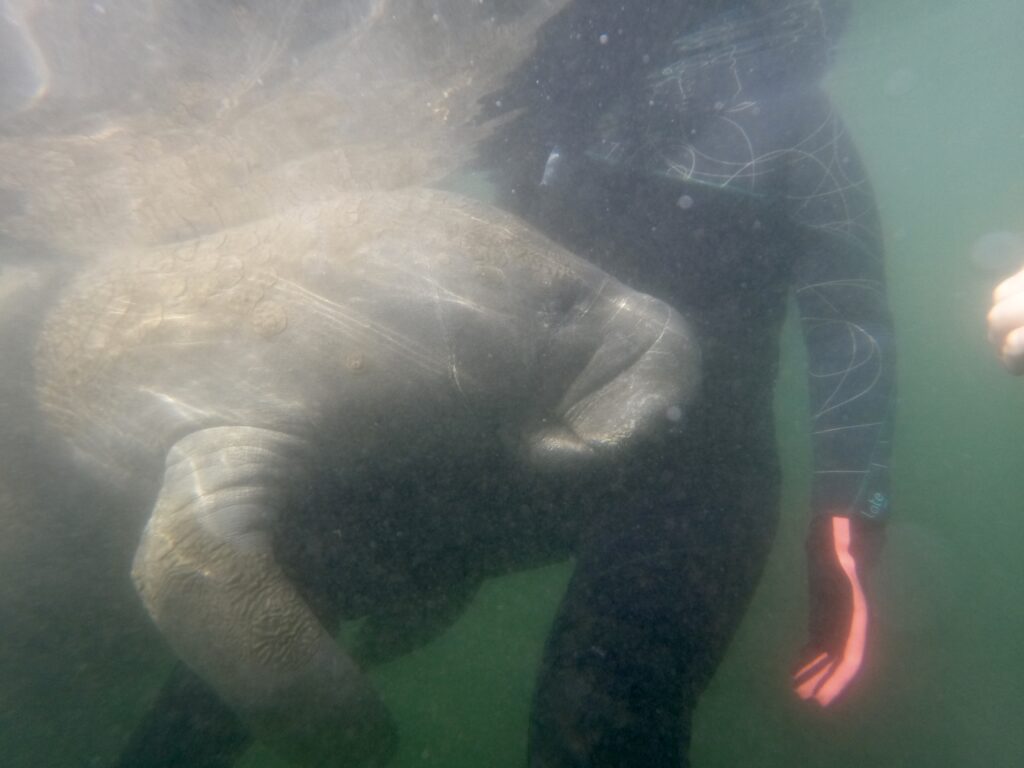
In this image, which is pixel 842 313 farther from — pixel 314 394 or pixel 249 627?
pixel 249 627

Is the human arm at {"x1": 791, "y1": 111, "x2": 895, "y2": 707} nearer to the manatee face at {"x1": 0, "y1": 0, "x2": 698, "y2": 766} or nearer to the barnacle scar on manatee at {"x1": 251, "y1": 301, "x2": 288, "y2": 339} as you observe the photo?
the manatee face at {"x1": 0, "y1": 0, "x2": 698, "y2": 766}

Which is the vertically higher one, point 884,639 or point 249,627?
point 249,627

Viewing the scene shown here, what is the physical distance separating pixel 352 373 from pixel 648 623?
180 cm

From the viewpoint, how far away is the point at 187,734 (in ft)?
13.7

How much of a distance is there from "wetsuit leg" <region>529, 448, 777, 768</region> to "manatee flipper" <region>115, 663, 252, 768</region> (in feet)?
8.33

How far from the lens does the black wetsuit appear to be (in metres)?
2.87

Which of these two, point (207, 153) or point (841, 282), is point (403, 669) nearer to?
point (207, 153)

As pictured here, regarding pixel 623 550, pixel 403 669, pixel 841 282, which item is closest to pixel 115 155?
pixel 623 550

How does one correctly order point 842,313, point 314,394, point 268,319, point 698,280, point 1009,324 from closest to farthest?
point 1009,324 < point 314,394 < point 268,319 < point 698,280 < point 842,313

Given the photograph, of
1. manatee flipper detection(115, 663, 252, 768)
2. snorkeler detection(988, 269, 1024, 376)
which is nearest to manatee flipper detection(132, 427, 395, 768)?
manatee flipper detection(115, 663, 252, 768)

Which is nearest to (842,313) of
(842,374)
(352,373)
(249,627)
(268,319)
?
(842,374)

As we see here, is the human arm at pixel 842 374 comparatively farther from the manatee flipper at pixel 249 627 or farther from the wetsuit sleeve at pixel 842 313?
the manatee flipper at pixel 249 627

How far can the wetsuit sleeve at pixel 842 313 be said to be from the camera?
3863 mm

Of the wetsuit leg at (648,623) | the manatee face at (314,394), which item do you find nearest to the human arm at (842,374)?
the wetsuit leg at (648,623)
